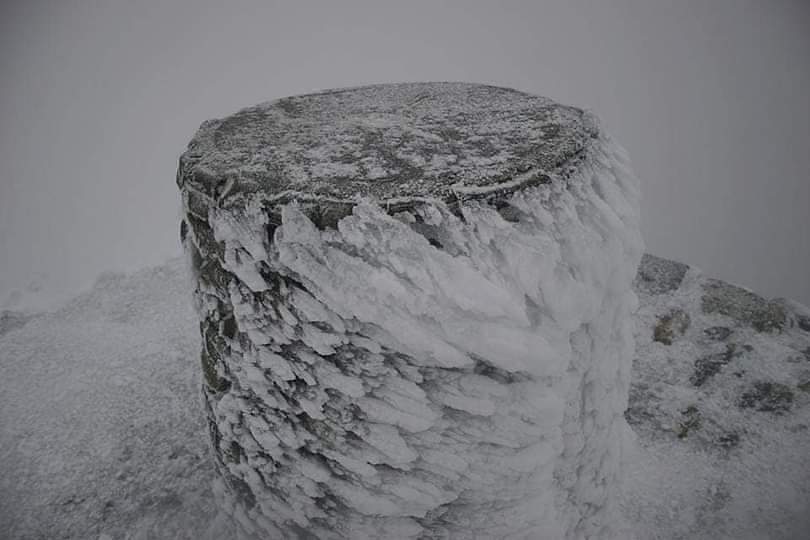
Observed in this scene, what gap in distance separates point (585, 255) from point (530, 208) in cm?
20

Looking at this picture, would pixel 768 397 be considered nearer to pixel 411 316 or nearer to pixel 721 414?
pixel 721 414

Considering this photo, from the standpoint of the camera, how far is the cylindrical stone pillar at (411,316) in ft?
3.60

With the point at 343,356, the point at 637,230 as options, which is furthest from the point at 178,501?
the point at 637,230

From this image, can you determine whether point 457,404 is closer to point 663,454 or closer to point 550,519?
point 550,519

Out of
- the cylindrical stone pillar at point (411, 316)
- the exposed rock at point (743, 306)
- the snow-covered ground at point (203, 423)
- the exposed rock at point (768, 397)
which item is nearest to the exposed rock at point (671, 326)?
the snow-covered ground at point (203, 423)

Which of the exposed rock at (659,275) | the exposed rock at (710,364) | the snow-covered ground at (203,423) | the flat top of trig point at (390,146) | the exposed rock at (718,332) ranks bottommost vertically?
the snow-covered ground at (203,423)

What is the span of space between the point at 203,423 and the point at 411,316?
5.02ft

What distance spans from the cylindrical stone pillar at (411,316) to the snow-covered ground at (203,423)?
0.69m

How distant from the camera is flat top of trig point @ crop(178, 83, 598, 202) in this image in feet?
3.81

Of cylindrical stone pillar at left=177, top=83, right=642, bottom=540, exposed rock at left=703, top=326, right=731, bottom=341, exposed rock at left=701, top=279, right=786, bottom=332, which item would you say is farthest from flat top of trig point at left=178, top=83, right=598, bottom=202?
exposed rock at left=701, top=279, right=786, bottom=332

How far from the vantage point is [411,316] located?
1.09m

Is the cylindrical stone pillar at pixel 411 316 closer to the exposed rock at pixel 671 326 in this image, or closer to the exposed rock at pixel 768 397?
the exposed rock at pixel 768 397

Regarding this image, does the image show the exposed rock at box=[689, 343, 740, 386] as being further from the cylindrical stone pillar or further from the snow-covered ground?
the cylindrical stone pillar

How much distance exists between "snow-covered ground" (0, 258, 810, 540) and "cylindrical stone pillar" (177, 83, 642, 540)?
69cm
